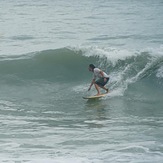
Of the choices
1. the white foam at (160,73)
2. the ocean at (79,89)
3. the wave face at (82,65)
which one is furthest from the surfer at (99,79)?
the white foam at (160,73)

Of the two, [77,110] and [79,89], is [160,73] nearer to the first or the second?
[79,89]

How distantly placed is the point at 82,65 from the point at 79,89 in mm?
3549

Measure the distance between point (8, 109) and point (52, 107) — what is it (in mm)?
1408

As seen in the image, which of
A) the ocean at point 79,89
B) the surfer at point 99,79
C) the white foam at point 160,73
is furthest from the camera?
the white foam at point 160,73

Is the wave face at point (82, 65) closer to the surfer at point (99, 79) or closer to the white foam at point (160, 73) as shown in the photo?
the white foam at point (160, 73)

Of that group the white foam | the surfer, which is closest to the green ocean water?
the white foam

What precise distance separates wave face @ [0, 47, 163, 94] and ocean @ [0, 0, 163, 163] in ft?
0.13

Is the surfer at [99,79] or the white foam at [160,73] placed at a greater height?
the surfer at [99,79]

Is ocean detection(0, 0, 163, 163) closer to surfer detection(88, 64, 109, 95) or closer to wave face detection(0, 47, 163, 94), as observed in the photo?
wave face detection(0, 47, 163, 94)

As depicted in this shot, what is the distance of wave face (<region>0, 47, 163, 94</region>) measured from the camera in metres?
21.0

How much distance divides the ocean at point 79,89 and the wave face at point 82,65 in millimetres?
41

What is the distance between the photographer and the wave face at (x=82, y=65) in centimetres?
2103

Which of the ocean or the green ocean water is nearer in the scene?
the green ocean water

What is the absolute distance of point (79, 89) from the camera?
19.8 m
